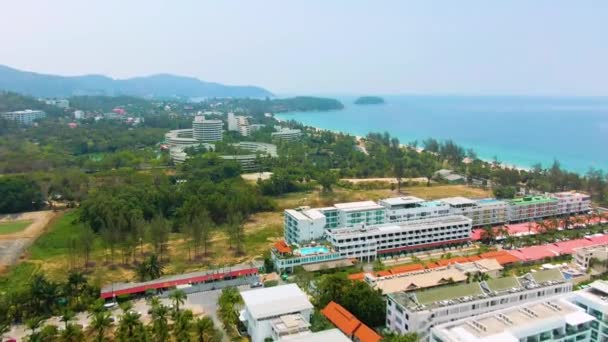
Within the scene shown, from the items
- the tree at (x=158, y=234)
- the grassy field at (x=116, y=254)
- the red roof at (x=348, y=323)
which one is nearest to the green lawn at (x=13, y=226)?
the grassy field at (x=116, y=254)

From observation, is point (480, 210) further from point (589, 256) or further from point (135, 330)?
point (135, 330)

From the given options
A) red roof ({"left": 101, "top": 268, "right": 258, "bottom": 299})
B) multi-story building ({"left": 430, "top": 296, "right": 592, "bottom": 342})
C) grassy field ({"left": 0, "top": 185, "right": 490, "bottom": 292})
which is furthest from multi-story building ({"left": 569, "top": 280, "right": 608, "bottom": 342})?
grassy field ({"left": 0, "top": 185, "right": 490, "bottom": 292})

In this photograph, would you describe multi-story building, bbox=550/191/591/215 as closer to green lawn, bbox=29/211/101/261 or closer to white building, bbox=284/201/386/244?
white building, bbox=284/201/386/244

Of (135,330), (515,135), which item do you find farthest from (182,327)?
(515,135)

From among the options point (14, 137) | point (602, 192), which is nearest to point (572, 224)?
point (602, 192)

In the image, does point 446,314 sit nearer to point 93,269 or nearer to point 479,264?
point 479,264

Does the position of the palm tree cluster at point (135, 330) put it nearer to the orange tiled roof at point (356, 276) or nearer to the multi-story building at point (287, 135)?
the orange tiled roof at point (356, 276)

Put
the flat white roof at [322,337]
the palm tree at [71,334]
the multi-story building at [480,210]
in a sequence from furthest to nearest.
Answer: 1. the multi-story building at [480,210]
2. the palm tree at [71,334]
3. the flat white roof at [322,337]
